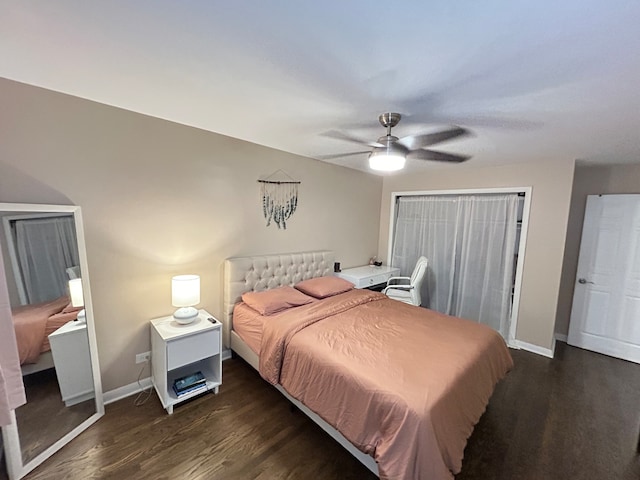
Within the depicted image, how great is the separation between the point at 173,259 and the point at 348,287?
204 cm

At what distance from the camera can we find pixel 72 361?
1.98 meters

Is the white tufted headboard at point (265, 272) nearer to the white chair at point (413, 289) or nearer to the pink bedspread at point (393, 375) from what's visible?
the pink bedspread at point (393, 375)

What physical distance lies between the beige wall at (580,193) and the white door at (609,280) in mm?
90

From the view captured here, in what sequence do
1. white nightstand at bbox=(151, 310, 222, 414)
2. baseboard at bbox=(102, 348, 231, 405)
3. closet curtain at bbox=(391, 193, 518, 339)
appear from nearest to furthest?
white nightstand at bbox=(151, 310, 222, 414) → baseboard at bbox=(102, 348, 231, 405) → closet curtain at bbox=(391, 193, 518, 339)

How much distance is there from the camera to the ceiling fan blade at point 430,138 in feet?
7.74

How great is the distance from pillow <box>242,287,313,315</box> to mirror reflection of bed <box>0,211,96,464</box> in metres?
1.32

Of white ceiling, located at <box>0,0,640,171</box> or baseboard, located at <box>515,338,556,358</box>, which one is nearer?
white ceiling, located at <box>0,0,640,171</box>

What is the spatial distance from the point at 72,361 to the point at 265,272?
5.79 feet

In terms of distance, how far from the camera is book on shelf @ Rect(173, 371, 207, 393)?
230 cm

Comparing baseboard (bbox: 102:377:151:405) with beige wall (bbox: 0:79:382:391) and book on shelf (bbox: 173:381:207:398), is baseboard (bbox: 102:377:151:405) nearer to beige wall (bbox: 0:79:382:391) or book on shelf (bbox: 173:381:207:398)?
beige wall (bbox: 0:79:382:391)

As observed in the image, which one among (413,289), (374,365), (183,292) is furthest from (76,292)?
(413,289)

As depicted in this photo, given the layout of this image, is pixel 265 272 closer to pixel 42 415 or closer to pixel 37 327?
pixel 37 327

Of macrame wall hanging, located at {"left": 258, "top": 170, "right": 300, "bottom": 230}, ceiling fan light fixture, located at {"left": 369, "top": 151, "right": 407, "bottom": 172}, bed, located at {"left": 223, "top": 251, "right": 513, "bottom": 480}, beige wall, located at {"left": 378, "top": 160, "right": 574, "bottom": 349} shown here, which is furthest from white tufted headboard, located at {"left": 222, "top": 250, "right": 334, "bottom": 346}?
beige wall, located at {"left": 378, "top": 160, "right": 574, "bottom": 349}

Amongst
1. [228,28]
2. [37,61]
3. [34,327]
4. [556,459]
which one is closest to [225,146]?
[37,61]
